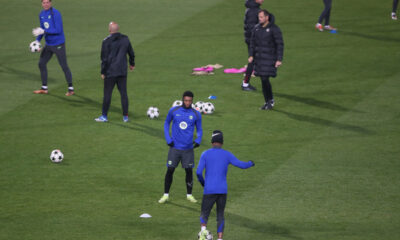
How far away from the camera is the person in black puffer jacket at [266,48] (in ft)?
59.1

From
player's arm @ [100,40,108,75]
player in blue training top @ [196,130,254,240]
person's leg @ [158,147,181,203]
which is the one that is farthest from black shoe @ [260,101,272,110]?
player in blue training top @ [196,130,254,240]

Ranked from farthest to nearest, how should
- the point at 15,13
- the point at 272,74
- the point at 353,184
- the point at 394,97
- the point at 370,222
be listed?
the point at 15,13, the point at 394,97, the point at 272,74, the point at 353,184, the point at 370,222

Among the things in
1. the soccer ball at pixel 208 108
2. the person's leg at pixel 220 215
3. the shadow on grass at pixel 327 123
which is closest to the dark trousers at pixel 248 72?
the shadow on grass at pixel 327 123

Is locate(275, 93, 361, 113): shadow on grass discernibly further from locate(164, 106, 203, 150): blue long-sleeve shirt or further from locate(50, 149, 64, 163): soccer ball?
locate(50, 149, 64, 163): soccer ball

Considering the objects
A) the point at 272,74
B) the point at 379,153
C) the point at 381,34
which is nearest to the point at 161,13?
the point at 381,34

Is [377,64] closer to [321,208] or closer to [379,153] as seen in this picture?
[379,153]

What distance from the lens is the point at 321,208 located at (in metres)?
12.6

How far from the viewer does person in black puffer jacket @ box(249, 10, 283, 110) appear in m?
18.0

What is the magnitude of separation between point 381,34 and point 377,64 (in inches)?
164

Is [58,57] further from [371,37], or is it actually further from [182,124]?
[371,37]

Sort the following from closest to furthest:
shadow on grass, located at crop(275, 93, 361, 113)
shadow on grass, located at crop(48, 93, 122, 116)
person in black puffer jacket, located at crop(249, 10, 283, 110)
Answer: person in black puffer jacket, located at crop(249, 10, 283, 110) < shadow on grass, located at crop(275, 93, 361, 113) < shadow on grass, located at crop(48, 93, 122, 116)

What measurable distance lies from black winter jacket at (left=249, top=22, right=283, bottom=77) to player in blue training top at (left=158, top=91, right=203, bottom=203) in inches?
231

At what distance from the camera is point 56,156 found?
14.9 metres

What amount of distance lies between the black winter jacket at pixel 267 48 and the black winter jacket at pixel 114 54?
359 centimetres
